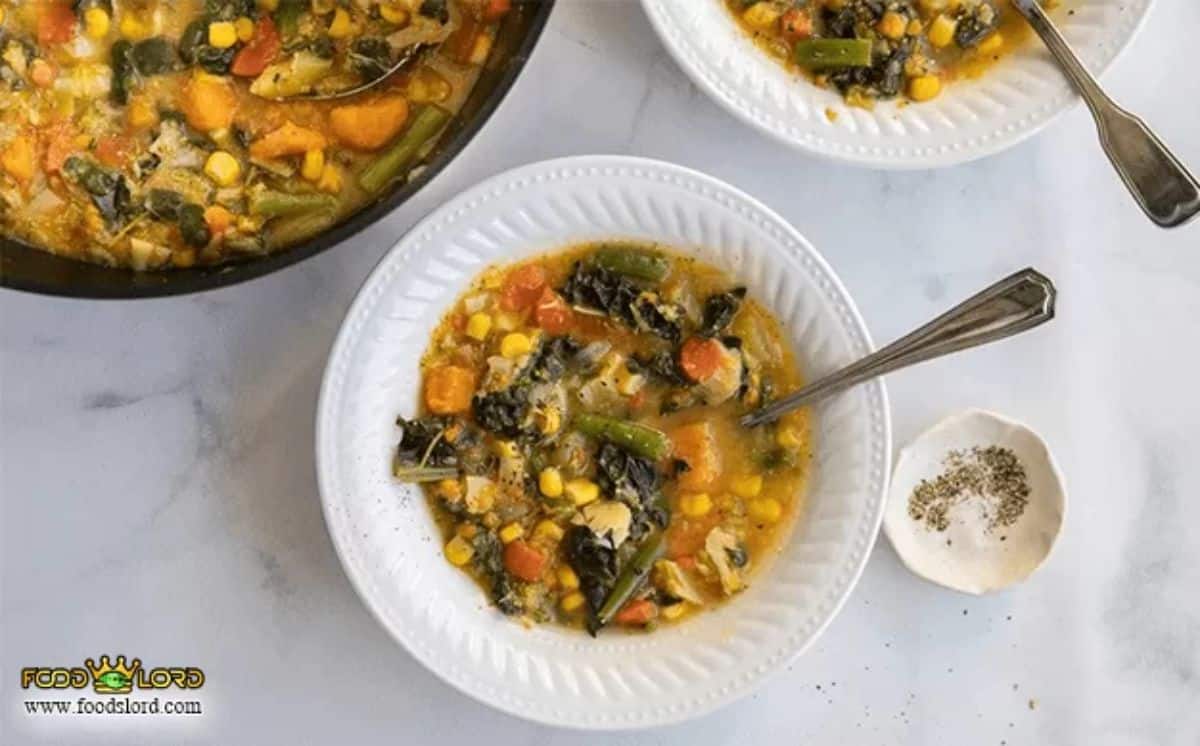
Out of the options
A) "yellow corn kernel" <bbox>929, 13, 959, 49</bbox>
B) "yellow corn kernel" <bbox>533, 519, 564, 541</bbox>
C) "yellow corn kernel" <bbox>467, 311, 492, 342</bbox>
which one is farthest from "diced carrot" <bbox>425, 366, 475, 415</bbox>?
"yellow corn kernel" <bbox>929, 13, 959, 49</bbox>

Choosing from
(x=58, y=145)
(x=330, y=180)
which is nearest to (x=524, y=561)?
(x=330, y=180)

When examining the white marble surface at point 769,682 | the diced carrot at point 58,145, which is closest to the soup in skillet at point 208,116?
the diced carrot at point 58,145

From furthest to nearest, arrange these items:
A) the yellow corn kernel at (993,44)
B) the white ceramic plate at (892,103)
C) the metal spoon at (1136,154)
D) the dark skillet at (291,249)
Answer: the yellow corn kernel at (993,44), the white ceramic plate at (892,103), the metal spoon at (1136,154), the dark skillet at (291,249)

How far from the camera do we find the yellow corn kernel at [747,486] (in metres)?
3.79

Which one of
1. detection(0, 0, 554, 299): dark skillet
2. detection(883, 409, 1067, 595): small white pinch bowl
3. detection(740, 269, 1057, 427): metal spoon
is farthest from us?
detection(883, 409, 1067, 595): small white pinch bowl

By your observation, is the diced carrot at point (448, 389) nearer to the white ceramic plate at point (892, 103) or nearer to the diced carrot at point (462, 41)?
the diced carrot at point (462, 41)

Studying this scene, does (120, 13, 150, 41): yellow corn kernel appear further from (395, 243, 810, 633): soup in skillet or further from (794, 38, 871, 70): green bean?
(794, 38, 871, 70): green bean

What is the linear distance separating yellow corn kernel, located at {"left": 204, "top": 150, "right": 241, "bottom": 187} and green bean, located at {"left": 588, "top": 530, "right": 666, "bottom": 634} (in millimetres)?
1603

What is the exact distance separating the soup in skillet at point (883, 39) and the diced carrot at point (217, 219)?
1.60m

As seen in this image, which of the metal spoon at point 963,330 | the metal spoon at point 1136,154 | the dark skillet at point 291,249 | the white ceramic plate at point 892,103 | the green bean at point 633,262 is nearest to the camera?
the dark skillet at point 291,249

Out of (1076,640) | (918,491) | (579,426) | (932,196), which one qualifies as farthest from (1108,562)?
(579,426)

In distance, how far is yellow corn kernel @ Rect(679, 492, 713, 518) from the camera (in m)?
3.75

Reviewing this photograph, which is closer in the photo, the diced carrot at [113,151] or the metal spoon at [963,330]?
the metal spoon at [963,330]

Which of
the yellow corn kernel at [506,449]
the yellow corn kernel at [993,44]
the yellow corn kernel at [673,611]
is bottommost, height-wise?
the yellow corn kernel at [673,611]
